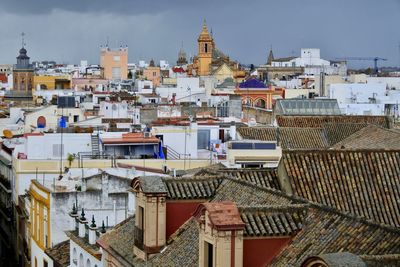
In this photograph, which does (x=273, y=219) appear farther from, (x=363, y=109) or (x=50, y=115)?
(x=363, y=109)

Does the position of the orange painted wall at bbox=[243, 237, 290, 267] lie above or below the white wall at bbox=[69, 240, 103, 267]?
above

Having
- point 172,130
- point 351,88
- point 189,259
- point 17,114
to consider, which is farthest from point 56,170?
point 351,88

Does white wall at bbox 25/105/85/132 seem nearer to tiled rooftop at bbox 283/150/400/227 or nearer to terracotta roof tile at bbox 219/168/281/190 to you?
terracotta roof tile at bbox 219/168/281/190

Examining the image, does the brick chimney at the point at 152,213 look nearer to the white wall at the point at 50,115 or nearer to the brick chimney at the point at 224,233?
the brick chimney at the point at 224,233

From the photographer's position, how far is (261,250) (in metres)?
17.5

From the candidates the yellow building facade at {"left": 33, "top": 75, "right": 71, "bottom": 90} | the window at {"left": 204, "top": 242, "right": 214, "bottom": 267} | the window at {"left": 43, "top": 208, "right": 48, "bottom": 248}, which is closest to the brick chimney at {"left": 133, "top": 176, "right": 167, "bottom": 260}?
the window at {"left": 204, "top": 242, "right": 214, "bottom": 267}

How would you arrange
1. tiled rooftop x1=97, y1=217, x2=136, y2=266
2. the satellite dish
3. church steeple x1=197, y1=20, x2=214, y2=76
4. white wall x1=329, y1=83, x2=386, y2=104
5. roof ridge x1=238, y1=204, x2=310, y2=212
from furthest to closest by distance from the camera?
church steeple x1=197, y1=20, x2=214, y2=76 < white wall x1=329, y1=83, x2=386, y2=104 < the satellite dish < tiled rooftop x1=97, y1=217, x2=136, y2=266 < roof ridge x1=238, y1=204, x2=310, y2=212

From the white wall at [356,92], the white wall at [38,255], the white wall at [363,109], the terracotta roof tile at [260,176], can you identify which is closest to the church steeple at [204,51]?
the white wall at [356,92]

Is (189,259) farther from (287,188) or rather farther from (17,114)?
(17,114)

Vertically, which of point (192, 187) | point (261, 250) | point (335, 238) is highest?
point (192, 187)

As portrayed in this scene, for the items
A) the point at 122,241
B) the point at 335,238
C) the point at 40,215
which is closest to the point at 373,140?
the point at 40,215

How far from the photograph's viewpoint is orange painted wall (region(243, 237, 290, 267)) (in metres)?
17.3

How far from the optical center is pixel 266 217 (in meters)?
17.8

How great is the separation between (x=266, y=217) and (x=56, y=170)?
24033 mm
